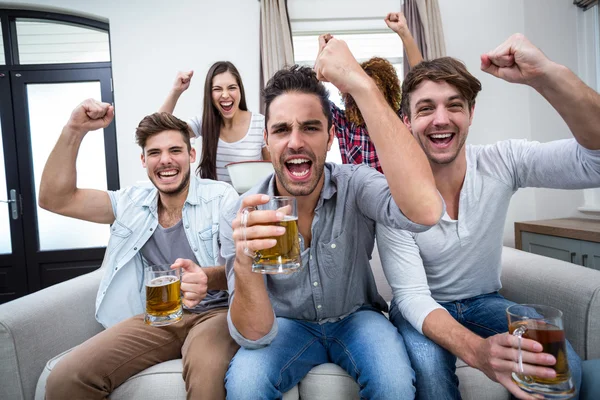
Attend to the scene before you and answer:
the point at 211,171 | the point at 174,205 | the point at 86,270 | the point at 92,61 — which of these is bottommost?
the point at 86,270

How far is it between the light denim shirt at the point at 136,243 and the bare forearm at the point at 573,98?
1.29m

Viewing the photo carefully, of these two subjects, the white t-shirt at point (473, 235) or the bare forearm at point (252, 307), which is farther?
the white t-shirt at point (473, 235)

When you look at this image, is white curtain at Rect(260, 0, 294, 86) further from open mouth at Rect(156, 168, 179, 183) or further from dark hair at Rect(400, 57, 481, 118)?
dark hair at Rect(400, 57, 481, 118)

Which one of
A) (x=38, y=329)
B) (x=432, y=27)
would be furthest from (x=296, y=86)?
(x=432, y=27)

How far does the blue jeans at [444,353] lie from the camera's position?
113cm

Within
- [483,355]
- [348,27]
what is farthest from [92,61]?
[483,355]

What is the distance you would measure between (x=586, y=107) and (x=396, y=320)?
0.89 metres

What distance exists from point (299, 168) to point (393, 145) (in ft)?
1.30

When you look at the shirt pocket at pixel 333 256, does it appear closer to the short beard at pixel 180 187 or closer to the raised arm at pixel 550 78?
the raised arm at pixel 550 78

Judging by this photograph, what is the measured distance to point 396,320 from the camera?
1407 millimetres

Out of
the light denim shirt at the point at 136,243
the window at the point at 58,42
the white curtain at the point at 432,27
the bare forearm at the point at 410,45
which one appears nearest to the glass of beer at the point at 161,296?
the light denim shirt at the point at 136,243

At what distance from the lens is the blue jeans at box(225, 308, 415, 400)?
1107 millimetres

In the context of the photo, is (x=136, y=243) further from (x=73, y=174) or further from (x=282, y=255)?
(x=282, y=255)

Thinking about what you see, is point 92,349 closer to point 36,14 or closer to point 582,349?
point 582,349
